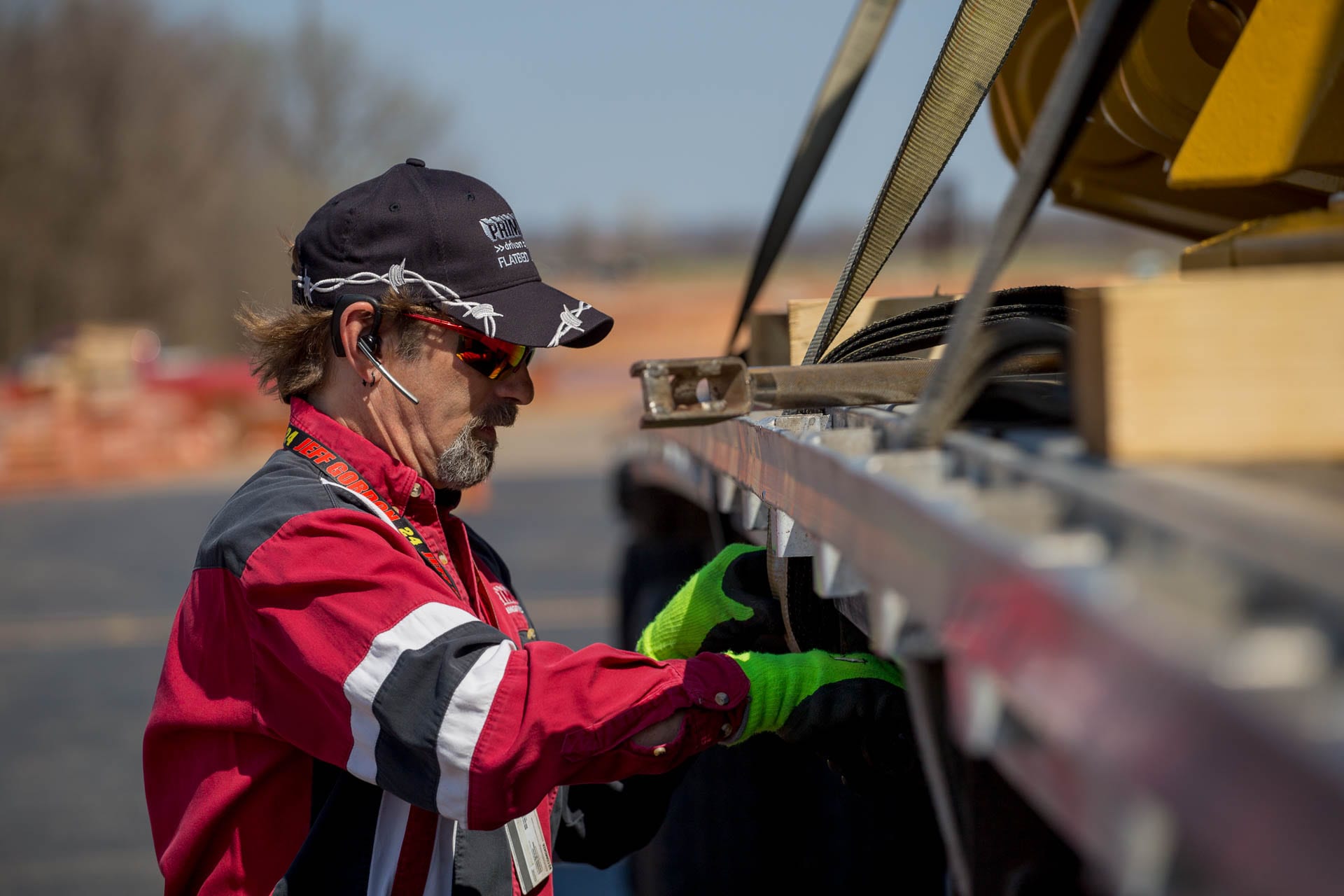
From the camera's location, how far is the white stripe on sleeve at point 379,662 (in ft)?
5.43

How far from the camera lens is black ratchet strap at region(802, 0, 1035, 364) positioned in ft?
5.95

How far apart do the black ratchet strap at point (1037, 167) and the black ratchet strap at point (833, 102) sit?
1.42 meters

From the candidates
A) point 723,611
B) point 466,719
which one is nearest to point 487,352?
point 723,611

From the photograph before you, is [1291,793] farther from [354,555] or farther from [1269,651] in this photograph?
[354,555]

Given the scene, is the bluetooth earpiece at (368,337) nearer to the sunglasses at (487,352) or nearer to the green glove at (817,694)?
the sunglasses at (487,352)

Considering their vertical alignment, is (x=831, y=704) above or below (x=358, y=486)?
below

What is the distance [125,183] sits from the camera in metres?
33.7

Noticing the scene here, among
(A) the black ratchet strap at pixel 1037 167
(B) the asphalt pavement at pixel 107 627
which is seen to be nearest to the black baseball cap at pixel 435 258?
(A) the black ratchet strap at pixel 1037 167

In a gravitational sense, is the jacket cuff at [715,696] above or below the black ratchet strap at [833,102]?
below

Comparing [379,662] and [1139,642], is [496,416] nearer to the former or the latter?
[379,662]

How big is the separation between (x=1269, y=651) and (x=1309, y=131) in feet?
4.07

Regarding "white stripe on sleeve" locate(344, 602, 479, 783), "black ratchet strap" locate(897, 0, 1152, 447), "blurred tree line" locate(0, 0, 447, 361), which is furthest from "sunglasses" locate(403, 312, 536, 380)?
"blurred tree line" locate(0, 0, 447, 361)

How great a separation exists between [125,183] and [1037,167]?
3642 cm

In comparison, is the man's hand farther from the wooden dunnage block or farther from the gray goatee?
the wooden dunnage block
